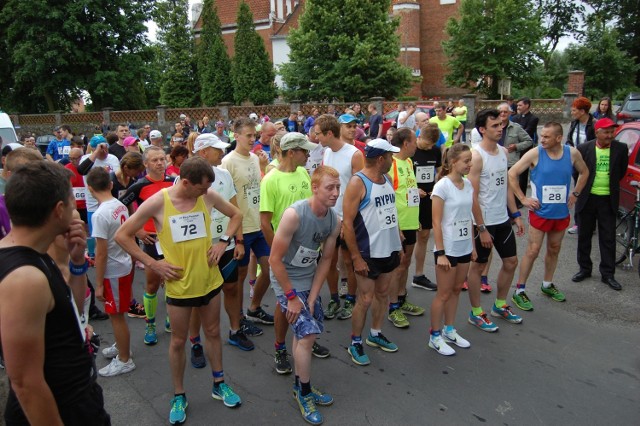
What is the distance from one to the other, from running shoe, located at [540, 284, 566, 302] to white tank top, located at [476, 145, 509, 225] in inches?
53.0

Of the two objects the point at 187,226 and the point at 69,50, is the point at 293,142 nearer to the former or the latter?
the point at 187,226

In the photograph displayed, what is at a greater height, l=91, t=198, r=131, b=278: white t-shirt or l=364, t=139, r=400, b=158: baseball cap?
l=364, t=139, r=400, b=158: baseball cap

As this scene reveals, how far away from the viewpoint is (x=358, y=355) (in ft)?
14.5

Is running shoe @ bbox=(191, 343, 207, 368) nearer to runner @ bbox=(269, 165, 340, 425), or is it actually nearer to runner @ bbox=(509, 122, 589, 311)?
runner @ bbox=(269, 165, 340, 425)

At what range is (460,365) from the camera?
4.37m

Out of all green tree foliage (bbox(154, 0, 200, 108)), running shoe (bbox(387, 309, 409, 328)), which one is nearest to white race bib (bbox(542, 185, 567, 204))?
running shoe (bbox(387, 309, 409, 328))

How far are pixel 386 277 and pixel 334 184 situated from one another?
49.7 inches

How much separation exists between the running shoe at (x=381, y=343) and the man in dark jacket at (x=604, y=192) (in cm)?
319

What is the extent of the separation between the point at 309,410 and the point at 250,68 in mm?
36753

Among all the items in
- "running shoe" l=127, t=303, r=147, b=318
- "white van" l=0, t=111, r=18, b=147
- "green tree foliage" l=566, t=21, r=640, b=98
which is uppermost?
"green tree foliage" l=566, t=21, r=640, b=98

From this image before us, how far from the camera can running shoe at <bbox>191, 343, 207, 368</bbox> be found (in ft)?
14.4

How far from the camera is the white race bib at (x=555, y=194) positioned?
5508 mm

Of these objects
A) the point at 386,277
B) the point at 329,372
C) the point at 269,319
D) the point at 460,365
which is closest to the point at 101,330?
the point at 269,319

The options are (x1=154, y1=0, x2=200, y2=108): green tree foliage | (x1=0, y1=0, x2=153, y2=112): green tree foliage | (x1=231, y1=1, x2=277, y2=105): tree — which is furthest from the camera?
(x1=154, y1=0, x2=200, y2=108): green tree foliage
